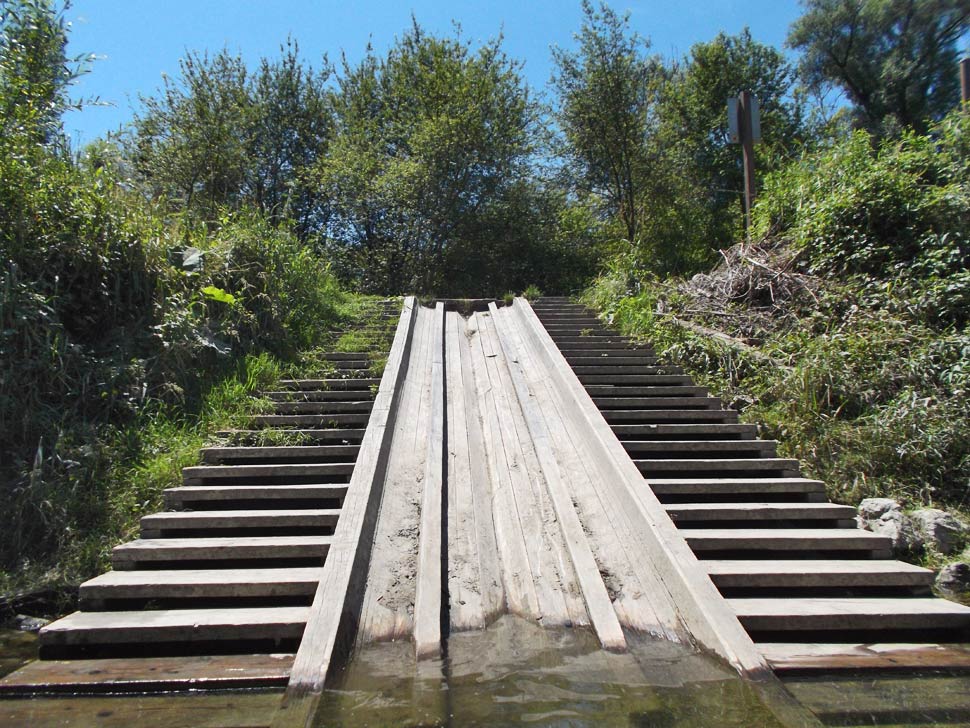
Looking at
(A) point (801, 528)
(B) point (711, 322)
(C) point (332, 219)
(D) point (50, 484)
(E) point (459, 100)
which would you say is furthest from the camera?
(C) point (332, 219)

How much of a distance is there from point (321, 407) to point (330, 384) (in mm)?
672

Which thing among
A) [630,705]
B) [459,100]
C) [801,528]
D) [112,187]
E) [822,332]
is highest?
[459,100]

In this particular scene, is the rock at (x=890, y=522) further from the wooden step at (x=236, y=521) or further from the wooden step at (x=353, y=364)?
the wooden step at (x=353, y=364)

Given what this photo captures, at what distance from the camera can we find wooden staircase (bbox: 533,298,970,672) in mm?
3625

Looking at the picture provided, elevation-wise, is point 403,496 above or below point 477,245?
below

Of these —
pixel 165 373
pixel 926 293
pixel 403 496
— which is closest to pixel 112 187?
pixel 165 373

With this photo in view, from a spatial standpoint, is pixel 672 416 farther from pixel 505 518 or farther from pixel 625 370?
pixel 505 518

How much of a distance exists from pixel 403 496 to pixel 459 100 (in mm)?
11851

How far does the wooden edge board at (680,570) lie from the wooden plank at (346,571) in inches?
66.1

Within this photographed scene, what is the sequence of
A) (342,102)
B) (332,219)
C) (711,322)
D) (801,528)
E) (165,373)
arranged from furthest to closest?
1. (342,102)
2. (332,219)
3. (711,322)
4. (165,373)
5. (801,528)

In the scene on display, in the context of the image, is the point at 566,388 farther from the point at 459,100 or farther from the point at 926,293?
the point at 459,100

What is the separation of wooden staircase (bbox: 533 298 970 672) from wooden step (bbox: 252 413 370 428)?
2.26 m

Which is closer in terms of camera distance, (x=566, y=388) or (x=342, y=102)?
(x=566, y=388)

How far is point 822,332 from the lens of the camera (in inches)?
295
